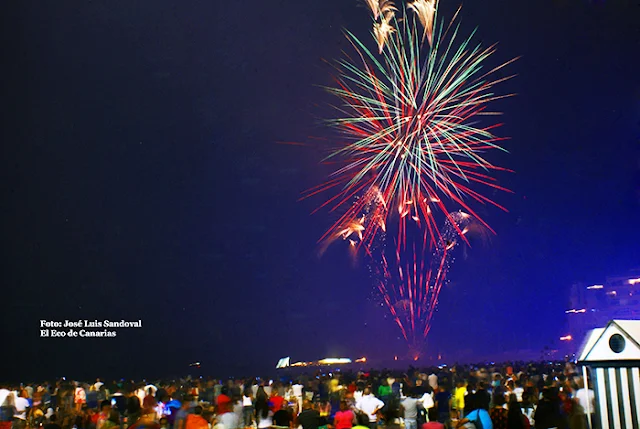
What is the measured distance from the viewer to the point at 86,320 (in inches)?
395

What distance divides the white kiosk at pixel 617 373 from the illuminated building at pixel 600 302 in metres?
5.72

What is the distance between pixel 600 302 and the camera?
40.7 feet

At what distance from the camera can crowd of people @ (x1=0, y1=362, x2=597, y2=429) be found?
5555 millimetres

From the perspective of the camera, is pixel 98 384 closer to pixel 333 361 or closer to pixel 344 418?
pixel 333 361

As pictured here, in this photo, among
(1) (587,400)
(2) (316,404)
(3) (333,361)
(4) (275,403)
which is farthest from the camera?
(3) (333,361)

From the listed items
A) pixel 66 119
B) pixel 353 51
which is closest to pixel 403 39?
pixel 353 51

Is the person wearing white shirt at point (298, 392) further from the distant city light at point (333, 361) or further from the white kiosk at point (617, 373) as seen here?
the white kiosk at point (617, 373)

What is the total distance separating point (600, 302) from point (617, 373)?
261 inches

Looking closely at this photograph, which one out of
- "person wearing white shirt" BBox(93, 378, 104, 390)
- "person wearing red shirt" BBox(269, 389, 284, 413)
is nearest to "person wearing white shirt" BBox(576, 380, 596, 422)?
"person wearing red shirt" BBox(269, 389, 284, 413)

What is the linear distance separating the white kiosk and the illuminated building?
5719 millimetres

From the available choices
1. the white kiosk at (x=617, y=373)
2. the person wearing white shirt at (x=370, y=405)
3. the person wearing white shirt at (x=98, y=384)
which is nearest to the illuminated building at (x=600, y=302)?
the white kiosk at (x=617, y=373)

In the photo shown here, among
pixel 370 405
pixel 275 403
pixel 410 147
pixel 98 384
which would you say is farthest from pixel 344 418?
pixel 410 147

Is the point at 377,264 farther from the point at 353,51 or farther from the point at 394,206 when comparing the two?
the point at 353,51

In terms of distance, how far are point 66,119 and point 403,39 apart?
5.34 m
